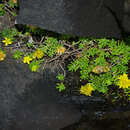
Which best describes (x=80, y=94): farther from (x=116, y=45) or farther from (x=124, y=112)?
(x=116, y=45)

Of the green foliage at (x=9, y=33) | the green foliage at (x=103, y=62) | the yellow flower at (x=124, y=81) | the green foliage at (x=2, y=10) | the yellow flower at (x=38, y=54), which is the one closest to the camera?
the yellow flower at (x=124, y=81)

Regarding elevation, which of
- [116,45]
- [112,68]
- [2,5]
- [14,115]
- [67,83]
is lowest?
[14,115]

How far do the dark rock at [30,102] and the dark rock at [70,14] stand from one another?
161cm

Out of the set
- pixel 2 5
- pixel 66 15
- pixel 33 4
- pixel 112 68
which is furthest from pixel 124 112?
pixel 2 5

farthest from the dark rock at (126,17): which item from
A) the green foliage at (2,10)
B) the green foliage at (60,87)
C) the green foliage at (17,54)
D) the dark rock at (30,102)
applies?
the green foliage at (2,10)

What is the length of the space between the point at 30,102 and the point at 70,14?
2.17 meters

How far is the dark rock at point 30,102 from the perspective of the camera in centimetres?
334

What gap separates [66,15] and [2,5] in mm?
2313

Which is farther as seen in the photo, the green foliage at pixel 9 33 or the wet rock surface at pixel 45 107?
the green foliage at pixel 9 33

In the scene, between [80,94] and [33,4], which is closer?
[33,4]

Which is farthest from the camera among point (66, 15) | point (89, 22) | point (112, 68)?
point (112, 68)

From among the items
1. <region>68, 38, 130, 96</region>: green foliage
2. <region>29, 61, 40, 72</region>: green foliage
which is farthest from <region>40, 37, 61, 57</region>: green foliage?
<region>68, 38, 130, 96</region>: green foliage

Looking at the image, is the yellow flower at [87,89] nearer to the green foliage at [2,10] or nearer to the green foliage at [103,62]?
the green foliage at [103,62]

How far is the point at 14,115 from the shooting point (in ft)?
11.0
